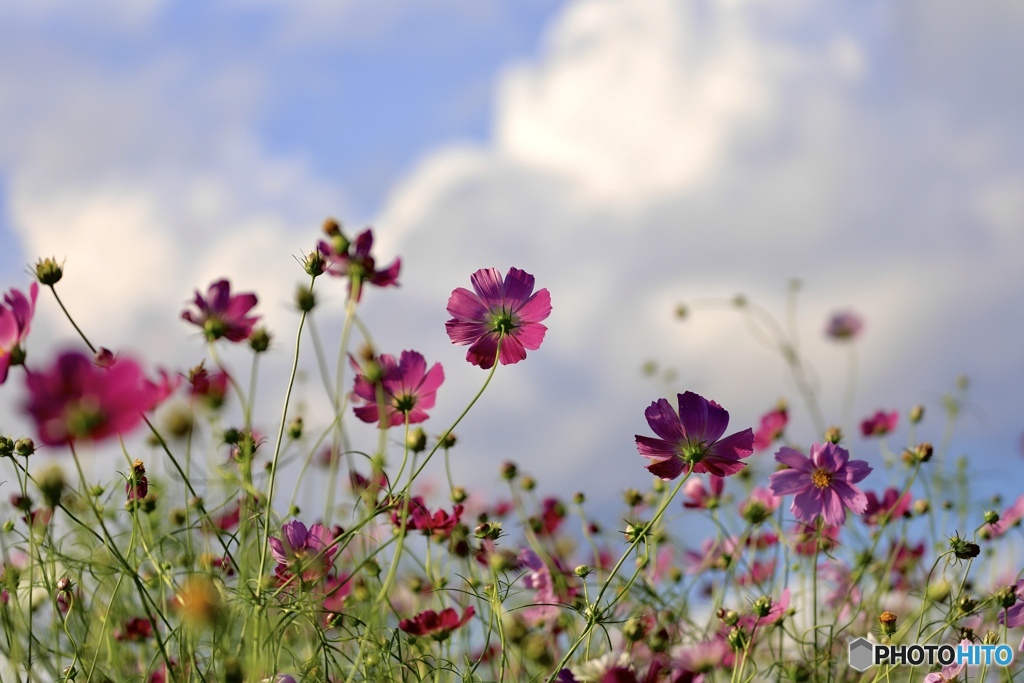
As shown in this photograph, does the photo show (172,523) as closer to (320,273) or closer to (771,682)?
(320,273)

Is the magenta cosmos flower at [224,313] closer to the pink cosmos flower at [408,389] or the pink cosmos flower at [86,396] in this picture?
the pink cosmos flower at [408,389]

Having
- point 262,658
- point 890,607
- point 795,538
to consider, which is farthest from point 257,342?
point 890,607

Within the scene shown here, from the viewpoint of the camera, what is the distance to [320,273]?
1095mm

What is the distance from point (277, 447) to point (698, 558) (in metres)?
1.32

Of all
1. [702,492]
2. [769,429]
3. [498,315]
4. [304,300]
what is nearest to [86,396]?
[304,300]

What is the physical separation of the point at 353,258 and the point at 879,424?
146 centimetres

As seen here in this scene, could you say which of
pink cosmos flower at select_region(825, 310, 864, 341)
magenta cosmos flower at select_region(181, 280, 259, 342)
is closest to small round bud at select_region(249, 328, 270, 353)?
magenta cosmos flower at select_region(181, 280, 259, 342)

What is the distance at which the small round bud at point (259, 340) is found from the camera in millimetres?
1083

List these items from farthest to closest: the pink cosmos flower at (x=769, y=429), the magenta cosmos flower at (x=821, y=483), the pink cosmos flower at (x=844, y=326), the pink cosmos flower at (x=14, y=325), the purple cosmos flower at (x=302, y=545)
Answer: the pink cosmos flower at (x=844, y=326) → the pink cosmos flower at (x=769, y=429) → the magenta cosmos flower at (x=821, y=483) → the purple cosmos flower at (x=302, y=545) → the pink cosmos flower at (x=14, y=325)

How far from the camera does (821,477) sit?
1.29 metres

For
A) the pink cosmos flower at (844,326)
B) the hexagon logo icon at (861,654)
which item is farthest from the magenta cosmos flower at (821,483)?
the pink cosmos flower at (844,326)

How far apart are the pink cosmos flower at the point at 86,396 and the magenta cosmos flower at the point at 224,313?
0.34 metres

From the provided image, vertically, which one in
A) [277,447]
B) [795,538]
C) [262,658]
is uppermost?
[795,538]

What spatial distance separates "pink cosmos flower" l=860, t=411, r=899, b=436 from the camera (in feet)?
6.95
